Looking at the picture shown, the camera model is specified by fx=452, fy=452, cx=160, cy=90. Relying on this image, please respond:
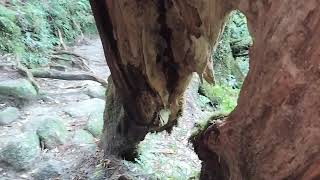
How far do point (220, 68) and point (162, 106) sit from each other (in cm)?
374

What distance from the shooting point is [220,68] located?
7.01 metres

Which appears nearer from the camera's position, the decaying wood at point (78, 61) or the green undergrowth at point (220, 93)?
the green undergrowth at point (220, 93)

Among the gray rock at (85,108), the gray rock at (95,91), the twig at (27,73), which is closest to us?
the gray rock at (85,108)

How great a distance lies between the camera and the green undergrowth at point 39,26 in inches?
258

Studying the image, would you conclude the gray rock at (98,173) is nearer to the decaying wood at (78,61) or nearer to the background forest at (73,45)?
the background forest at (73,45)

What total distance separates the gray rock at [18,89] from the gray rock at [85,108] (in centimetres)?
47

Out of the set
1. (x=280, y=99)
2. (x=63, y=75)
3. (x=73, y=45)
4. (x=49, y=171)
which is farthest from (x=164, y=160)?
(x=73, y=45)

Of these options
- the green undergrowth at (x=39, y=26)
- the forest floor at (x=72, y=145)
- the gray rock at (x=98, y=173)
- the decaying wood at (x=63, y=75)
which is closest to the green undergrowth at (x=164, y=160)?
the forest floor at (x=72, y=145)

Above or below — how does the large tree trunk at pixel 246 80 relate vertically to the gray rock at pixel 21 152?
above

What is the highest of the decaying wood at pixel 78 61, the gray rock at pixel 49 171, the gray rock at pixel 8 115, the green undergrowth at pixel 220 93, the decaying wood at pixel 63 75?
the decaying wood at pixel 78 61

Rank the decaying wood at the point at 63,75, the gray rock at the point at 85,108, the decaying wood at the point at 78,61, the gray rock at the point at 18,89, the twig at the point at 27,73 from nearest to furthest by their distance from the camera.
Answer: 1. the gray rock at the point at 18,89
2. the gray rock at the point at 85,108
3. the twig at the point at 27,73
4. the decaying wood at the point at 63,75
5. the decaying wood at the point at 78,61

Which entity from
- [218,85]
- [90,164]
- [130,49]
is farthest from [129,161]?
[218,85]

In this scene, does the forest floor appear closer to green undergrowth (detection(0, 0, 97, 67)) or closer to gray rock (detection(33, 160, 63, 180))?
gray rock (detection(33, 160, 63, 180))

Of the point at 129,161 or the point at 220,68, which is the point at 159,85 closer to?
the point at 129,161
